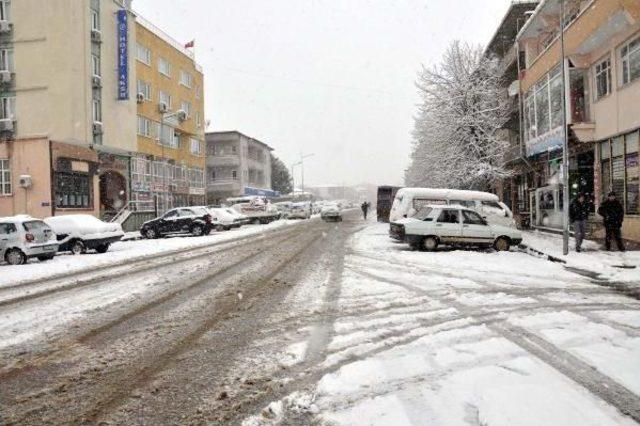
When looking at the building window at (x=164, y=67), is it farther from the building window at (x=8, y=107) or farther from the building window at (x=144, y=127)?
the building window at (x=8, y=107)

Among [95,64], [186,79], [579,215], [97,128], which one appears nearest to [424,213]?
[579,215]

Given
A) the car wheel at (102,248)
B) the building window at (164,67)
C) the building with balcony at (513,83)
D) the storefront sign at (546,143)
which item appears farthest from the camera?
the building window at (164,67)

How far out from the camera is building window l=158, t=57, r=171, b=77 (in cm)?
4200

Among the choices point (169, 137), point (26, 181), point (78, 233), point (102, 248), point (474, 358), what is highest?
point (169, 137)

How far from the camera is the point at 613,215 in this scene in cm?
1502

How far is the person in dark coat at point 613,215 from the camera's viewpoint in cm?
1488

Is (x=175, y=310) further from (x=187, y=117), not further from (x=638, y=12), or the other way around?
(x=187, y=117)

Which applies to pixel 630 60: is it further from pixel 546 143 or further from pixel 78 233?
pixel 78 233

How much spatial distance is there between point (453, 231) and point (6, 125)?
26.1 meters

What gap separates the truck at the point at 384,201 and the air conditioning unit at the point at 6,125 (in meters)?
25.6

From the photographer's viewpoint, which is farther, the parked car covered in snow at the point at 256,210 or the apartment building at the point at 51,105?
the parked car covered in snow at the point at 256,210

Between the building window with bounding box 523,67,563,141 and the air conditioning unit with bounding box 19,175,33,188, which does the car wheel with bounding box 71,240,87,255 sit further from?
the building window with bounding box 523,67,563,141

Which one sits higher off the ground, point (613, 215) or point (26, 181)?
point (26, 181)

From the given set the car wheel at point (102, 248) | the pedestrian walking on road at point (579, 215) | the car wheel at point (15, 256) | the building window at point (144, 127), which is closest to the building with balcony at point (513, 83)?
the pedestrian walking on road at point (579, 215)
